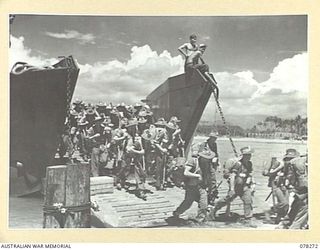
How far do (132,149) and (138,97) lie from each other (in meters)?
0.18

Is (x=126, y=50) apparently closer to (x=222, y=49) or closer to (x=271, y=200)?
(x=222, y=49)

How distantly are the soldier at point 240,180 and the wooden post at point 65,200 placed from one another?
43 centimetres

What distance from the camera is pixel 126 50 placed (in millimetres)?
1802

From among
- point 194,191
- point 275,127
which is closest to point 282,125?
point 275,127

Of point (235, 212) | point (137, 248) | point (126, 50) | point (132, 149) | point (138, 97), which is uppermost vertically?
point (126, 50)

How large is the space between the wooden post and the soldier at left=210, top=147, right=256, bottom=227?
1.43ft

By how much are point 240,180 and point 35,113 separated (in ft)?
2.39

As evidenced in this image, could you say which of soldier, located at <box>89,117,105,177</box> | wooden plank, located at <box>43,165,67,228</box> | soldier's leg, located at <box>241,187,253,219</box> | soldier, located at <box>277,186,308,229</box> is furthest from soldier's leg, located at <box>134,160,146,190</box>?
soldier, located at <box>277,186,308,229</box>

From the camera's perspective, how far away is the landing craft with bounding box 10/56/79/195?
179 cm

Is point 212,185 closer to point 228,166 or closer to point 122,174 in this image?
point 228,166

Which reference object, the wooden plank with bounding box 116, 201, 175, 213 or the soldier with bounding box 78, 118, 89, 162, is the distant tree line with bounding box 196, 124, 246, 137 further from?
the soldier with bounding box 78, 118, 89, 162

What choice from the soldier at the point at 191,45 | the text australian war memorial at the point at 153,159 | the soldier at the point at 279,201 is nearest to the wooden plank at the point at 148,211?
the text australian war memorial at the point at 153,159

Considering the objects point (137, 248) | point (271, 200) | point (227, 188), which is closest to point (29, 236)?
point (137, 248)

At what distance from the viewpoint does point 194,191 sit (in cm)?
182
